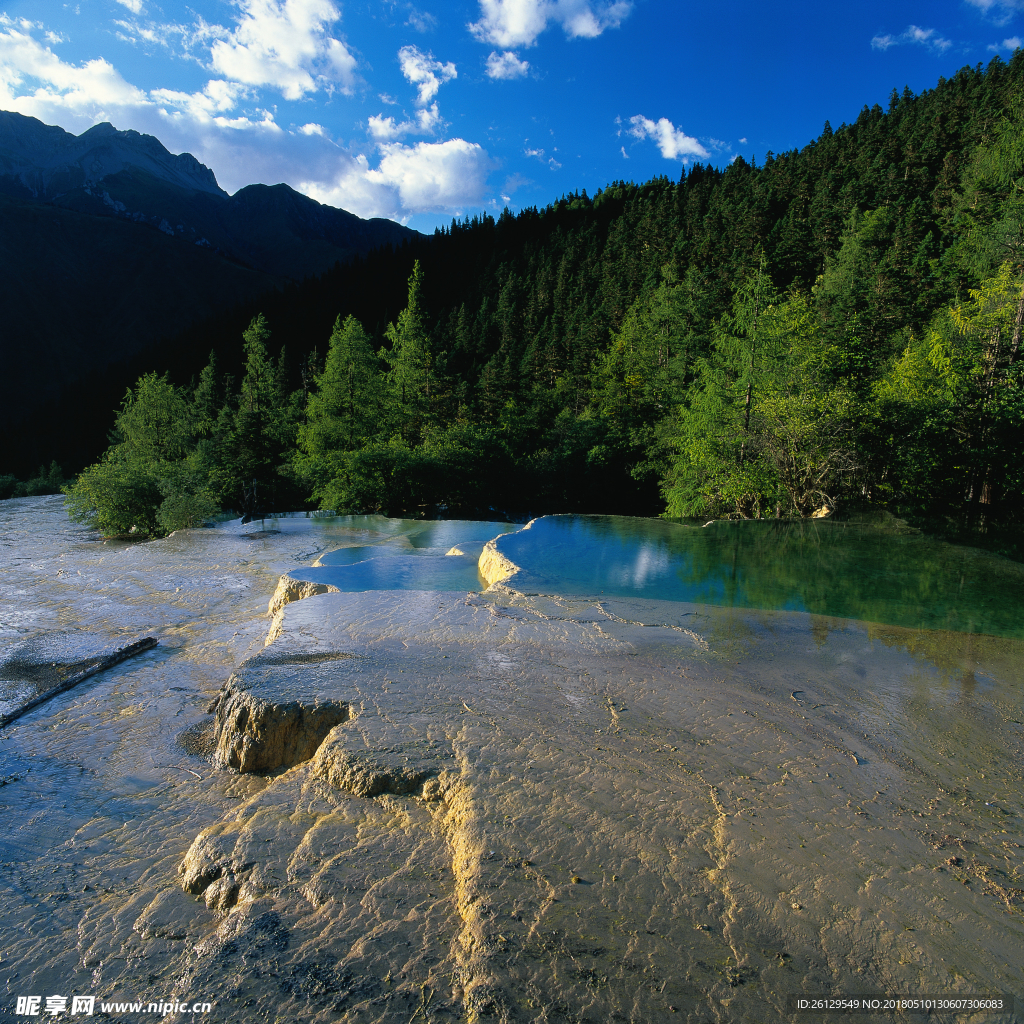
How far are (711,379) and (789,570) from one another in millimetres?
11687

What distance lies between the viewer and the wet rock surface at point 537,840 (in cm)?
239

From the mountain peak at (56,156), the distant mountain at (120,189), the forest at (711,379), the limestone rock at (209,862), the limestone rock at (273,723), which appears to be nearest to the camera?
the limestone rock at (209,862)

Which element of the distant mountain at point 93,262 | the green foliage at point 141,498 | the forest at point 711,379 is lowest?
the green foliage at point 141,498

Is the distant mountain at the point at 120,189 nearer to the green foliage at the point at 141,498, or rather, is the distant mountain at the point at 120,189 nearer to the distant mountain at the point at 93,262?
the distant mountain at the point at 93,262

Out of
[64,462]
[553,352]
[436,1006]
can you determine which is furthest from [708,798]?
[64,462]

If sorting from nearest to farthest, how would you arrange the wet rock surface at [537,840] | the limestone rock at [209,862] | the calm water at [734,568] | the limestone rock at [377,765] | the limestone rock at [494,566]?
the wet rock surface at [537,840] < the limestone rock at [209,862] < the limestone rock at [377,765] < the calm water at [734,568] < the limestone rock at [494,566]

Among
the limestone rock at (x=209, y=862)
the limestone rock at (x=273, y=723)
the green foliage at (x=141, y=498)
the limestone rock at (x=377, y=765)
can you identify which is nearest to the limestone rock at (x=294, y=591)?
the limestone rock at (x=273, y=723)

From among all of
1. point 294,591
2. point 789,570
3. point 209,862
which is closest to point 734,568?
point 789,570

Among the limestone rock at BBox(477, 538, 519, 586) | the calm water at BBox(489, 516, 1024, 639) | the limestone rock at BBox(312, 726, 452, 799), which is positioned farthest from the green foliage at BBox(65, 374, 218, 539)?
the limestone rock at BBox(312, 726, 452, 799)

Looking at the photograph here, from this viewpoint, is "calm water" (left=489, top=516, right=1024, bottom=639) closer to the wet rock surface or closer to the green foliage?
the wet rock surface

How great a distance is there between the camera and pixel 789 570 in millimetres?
10039

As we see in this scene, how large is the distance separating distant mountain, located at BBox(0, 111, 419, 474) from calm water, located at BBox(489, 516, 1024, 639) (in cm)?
7182

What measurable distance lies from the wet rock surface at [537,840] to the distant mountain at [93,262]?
7408cm

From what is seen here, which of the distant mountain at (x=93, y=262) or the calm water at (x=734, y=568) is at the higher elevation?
the distant mountain at (x=93, y=262)
